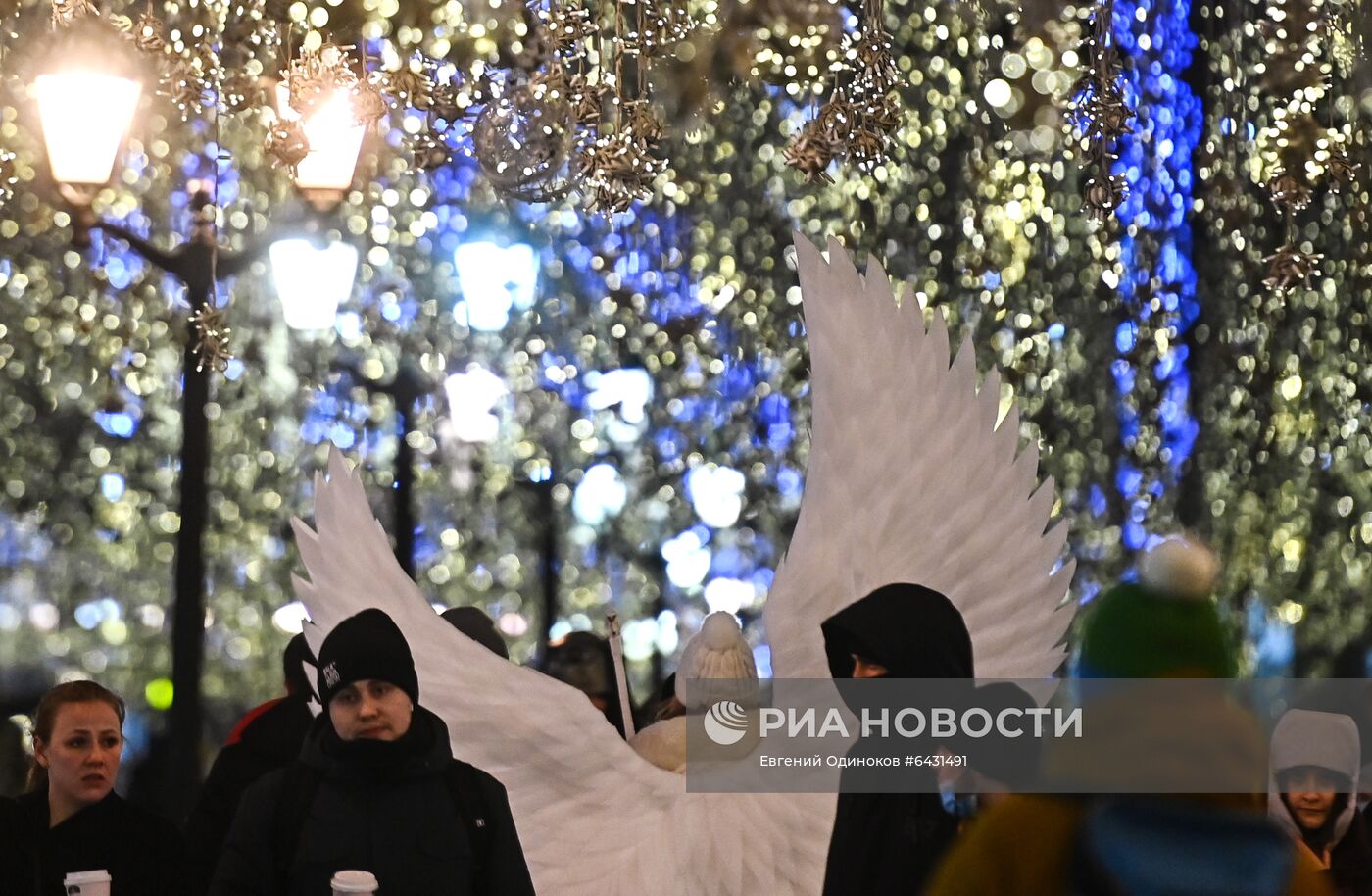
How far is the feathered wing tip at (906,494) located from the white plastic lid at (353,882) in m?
1.37

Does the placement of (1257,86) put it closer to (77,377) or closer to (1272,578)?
(1272,578)

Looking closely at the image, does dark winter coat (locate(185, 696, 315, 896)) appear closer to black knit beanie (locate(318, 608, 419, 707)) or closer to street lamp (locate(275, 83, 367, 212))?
black knit beanie (locate(318, 608, 419, 707))

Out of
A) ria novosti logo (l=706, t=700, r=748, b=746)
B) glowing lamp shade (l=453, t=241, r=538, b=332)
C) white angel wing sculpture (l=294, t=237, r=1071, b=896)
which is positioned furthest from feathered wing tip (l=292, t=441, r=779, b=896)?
glowing lamp shade (l=453, t=241, r=538, b=332)

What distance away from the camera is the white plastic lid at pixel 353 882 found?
8.68 ft

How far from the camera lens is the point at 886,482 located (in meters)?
3.92

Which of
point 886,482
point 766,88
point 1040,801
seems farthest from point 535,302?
point 1040,801

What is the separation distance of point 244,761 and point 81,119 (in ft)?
4.56

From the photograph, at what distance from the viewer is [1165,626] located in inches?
68.8

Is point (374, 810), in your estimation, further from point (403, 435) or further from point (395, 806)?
point (403, 435)

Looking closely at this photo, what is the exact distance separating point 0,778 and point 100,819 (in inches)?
91.5

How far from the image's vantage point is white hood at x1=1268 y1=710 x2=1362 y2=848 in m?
3.13

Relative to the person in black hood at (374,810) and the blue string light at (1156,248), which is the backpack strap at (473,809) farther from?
the blue string light at (1156,248)

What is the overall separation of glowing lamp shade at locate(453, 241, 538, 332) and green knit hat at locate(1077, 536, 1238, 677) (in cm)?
394

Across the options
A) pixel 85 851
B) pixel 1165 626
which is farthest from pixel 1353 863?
pixel 85 851
